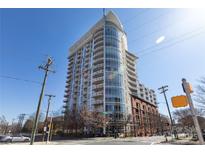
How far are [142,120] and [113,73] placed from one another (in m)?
20.8

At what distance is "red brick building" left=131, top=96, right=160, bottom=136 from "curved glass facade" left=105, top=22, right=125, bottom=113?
8.07 meters

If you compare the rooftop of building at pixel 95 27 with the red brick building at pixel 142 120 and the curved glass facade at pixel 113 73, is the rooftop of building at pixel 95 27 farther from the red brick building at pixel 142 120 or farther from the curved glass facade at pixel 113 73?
the red brick building at pixel 142 120

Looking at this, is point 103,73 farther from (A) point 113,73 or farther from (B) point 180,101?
(B) point 180,101

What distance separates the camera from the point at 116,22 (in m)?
59.3

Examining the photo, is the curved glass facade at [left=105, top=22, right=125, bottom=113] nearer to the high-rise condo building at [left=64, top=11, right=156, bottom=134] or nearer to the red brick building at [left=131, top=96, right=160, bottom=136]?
the high-rise condo building at [left=64, top=11, right=156, bottom=134]

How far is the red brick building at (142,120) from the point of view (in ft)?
159

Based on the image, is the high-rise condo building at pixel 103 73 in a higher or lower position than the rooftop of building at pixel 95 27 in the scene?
lower

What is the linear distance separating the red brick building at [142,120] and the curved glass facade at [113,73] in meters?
8.07

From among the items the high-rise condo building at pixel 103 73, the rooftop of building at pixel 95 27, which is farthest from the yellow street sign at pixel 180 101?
the rooftop of building at pixel 95 27

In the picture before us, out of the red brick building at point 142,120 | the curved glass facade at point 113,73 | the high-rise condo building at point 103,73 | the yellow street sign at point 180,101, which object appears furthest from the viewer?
the red brick building at point 142,120

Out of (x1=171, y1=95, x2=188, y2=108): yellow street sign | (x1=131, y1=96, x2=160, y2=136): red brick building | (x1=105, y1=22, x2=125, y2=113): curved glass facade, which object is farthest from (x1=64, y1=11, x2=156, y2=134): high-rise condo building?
(x1=171, y1=95, x2=188, y2=108): yellow street sign

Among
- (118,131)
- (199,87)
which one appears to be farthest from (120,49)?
(199,87)
